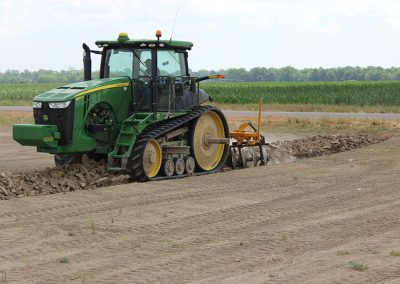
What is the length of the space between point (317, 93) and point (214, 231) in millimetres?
43548

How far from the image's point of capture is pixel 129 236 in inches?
402

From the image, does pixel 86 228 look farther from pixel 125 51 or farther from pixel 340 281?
pixel 125 51

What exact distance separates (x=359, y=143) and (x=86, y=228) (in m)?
12.8

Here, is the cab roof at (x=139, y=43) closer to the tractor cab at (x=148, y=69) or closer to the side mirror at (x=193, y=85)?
the tractor cab at (x=148, y=69)

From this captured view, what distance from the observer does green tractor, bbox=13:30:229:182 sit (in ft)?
47.2

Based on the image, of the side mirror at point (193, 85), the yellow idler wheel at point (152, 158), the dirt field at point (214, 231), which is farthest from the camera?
the side mirror at point (193, 85)

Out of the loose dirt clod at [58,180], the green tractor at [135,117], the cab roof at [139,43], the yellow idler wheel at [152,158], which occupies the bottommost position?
the loose dirt clod at [58,180]

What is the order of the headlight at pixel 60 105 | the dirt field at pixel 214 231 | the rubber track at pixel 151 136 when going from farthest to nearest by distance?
the rubber track at pixel 151 136, the headlight at pixel 60 105, the dirt field at pixel 214 231

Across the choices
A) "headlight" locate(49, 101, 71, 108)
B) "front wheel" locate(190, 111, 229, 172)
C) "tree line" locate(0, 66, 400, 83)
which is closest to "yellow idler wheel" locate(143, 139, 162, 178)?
"front wheel" locate(190, 111, 229, 172)

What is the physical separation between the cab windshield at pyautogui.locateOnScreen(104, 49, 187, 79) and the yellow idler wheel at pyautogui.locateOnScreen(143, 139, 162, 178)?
55.2 inches

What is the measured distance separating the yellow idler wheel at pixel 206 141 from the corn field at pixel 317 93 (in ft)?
107

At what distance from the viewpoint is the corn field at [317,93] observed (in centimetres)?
4984

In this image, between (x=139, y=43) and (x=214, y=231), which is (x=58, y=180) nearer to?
(x=139, y=43)

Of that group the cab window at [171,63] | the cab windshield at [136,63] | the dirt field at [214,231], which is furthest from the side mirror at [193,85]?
the dirt field at [214,231]
